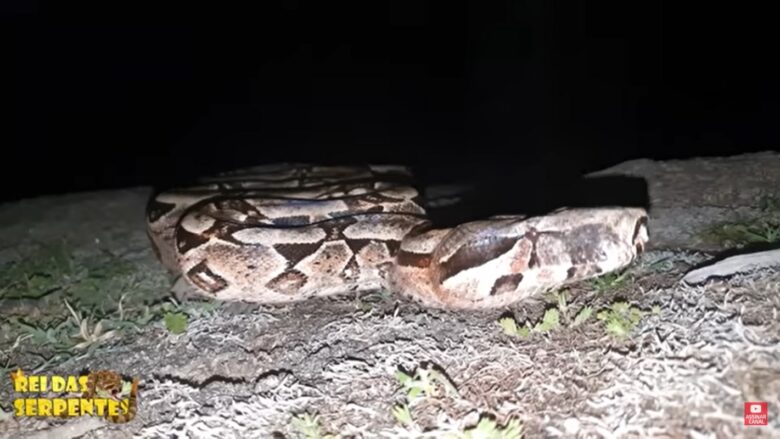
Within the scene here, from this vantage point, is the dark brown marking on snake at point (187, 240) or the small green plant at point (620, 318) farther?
the dark brown marking on snake at point (187, 240)

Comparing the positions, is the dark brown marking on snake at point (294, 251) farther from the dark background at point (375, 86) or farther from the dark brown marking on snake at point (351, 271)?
the dark background at point (375, 86)

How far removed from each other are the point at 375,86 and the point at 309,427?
1243 inches

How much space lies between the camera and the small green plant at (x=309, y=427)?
3.67 meters

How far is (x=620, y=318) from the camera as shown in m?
4.43

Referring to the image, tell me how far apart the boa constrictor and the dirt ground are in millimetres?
203

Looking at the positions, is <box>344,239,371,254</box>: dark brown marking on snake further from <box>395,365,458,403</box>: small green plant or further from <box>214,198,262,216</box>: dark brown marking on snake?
<box>395,365,458,403</box>: small green plant

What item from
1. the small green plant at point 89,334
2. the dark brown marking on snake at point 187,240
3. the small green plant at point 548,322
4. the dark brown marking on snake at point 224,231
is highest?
the dark brown marking on snake at point 224,231

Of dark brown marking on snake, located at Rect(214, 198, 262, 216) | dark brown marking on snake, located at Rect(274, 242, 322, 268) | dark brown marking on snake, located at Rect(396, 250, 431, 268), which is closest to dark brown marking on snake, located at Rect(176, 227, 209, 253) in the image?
dark brown marking on snake, located at Rect(214, 198, 262, 216)

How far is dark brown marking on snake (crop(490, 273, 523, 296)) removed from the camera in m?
4.90

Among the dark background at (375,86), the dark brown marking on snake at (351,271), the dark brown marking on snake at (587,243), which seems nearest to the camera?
the dark brown marking on snake at (587,243)

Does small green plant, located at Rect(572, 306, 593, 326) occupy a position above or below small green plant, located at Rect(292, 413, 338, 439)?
above

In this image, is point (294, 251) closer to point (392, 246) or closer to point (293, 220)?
point (293, 220)

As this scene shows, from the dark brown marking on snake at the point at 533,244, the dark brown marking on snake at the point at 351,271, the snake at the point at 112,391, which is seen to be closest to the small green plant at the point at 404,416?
the dark brown marking on snake at the point at 533,244

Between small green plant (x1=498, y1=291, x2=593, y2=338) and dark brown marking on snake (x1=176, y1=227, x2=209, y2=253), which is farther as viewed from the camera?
dark brown marking on snake (x1=176, y1=227, x2=209, y2=253)
